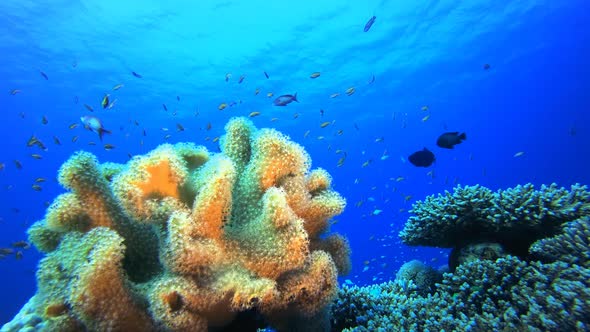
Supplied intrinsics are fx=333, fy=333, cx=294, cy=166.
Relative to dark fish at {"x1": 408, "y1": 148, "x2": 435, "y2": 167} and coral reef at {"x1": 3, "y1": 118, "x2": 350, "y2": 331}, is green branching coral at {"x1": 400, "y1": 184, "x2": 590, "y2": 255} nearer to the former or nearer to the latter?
coral reef at {"x1": 3, "y1": 118, "x2": 350, "y2": 331}

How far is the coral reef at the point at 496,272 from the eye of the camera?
274 centimetres

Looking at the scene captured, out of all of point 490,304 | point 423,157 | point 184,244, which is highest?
point 423,157

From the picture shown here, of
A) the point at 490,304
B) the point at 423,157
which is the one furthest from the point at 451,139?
the point at 490,304

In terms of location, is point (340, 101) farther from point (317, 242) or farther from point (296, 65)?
point (317, 242)

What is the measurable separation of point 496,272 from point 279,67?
101ft

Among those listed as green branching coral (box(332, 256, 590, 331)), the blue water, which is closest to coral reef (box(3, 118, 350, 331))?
green branching coral (box(332, 256, 590, 331))

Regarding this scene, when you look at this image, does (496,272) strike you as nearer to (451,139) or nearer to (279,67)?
(451,139)

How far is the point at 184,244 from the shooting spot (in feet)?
7.18

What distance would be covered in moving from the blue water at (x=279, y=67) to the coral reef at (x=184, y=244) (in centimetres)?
1170

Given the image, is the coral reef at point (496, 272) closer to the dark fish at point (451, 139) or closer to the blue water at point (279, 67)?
the dark fish at point (451, 139)

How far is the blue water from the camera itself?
83.9ft

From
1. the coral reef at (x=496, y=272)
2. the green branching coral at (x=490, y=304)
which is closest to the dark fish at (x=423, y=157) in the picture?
the coral reef at (x=496, y=272)

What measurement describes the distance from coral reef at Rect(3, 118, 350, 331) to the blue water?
461 inches

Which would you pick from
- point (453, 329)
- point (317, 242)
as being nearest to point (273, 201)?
point (317, 242)
